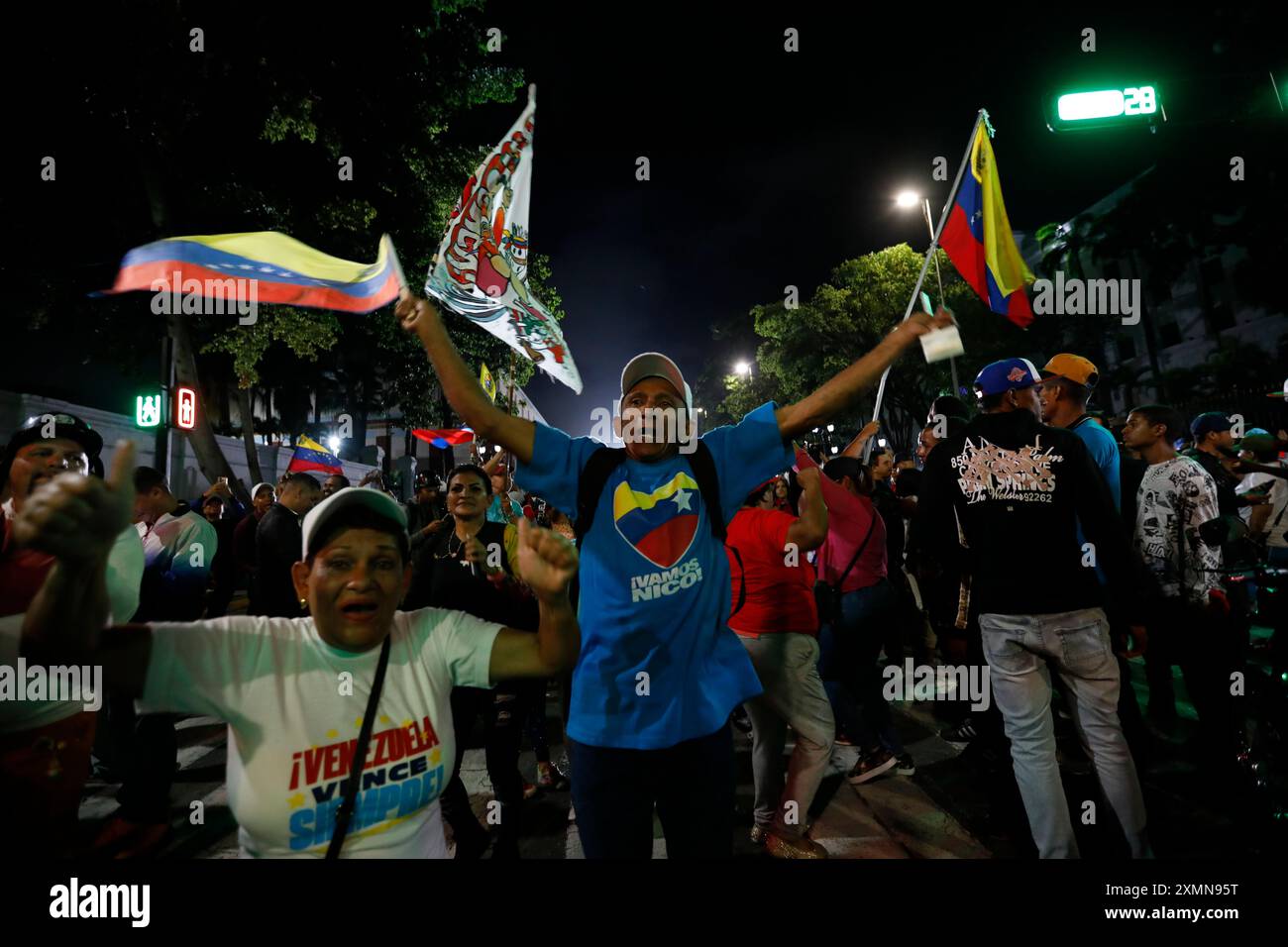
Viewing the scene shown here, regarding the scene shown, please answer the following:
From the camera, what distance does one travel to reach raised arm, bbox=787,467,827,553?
131 inches

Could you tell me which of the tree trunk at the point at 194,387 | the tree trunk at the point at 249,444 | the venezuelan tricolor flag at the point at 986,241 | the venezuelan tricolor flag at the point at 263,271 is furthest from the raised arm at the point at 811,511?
the tree trunk at the point at 249,444

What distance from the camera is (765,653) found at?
3.70 metres

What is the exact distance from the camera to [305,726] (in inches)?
64.5

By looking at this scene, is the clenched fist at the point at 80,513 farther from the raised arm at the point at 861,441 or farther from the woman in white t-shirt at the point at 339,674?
the raised arm at the point at 861,441

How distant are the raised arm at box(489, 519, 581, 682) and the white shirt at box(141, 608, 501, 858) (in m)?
0.09

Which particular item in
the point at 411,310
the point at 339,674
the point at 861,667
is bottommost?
the point at 861,667

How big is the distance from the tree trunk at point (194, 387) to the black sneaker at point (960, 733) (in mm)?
12903

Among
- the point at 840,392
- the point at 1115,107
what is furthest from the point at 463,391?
the point at 1115,107

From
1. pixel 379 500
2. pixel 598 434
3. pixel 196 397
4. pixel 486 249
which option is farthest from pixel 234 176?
pixel 379 500

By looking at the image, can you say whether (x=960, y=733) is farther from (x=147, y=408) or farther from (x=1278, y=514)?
(x=147, y=408)

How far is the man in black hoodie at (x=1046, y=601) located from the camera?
2883mm

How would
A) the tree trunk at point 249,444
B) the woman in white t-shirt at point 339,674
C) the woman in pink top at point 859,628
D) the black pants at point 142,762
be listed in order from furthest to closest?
the tree trunk at point 249,444
the woman in pink top at point 859,628
the black pants at point 142,762
the woman in white t-shirt at point 339,674

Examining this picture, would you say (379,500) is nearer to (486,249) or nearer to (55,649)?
(55,649)

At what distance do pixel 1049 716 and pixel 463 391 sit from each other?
9.97ft
